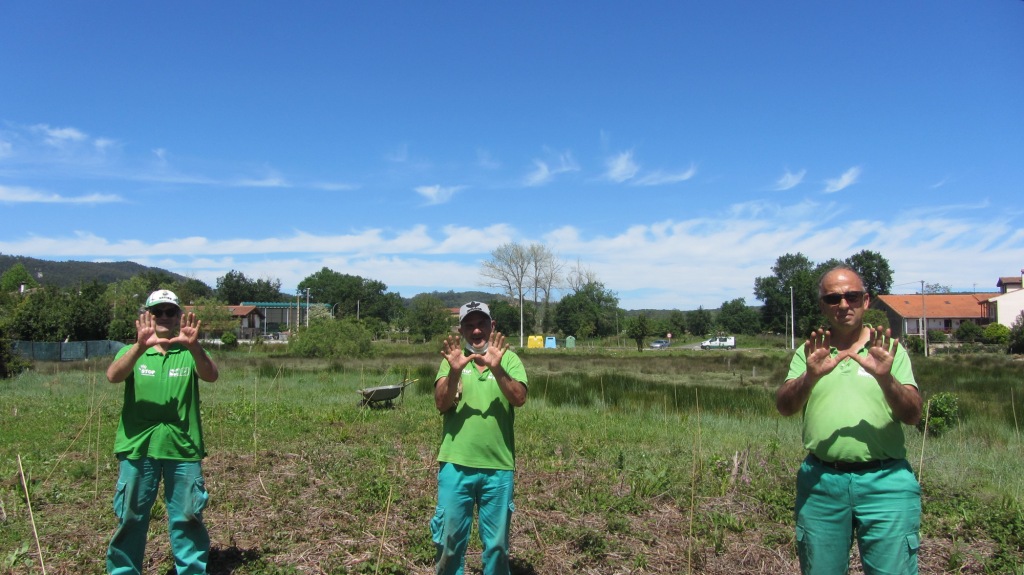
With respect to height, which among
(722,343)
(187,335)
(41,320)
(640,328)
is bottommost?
(722,343)

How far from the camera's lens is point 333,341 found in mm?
32688

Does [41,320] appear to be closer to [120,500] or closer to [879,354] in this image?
[120,500]

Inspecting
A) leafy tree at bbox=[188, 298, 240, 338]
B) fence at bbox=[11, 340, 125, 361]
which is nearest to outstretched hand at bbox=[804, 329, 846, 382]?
fence at bbox=[11, 340, 125, 361]

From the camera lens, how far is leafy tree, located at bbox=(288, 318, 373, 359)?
3247 centimetres

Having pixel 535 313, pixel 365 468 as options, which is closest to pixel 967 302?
pixel 535 313

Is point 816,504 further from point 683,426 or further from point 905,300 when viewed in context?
point 905,300

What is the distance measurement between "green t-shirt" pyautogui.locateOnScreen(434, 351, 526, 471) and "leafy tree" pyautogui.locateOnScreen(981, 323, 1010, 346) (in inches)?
2081

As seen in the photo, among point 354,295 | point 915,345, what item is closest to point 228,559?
point 915,345

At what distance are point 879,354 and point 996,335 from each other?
5391 cm

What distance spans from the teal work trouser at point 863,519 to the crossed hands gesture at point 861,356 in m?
0.42

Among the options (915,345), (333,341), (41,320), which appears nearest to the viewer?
(333,341)

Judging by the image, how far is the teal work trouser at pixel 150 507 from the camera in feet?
11.5

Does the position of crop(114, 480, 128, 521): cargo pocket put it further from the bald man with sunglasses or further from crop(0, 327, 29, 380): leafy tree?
crop(0, 327, 29, 380): leafy tree

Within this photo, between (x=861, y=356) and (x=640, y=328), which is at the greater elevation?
(x=861, y=356)
